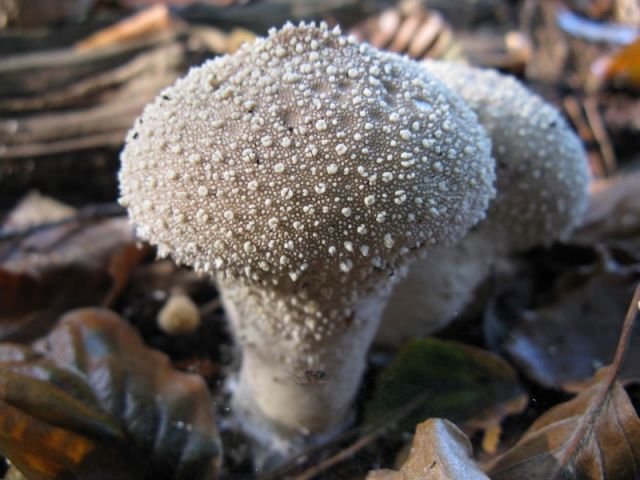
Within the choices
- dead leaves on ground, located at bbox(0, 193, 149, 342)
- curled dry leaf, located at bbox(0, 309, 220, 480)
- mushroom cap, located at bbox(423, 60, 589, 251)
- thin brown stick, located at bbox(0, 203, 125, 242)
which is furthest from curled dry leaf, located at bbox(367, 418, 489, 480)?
thin brown stick, located at bbox(0, 203, 125, 242)

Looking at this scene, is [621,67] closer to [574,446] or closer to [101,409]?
[574,446]

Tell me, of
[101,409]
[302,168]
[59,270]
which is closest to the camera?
[302,168]

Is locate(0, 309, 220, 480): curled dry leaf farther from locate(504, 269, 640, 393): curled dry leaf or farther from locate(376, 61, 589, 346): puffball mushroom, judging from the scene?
locate(504, 269, 640, 393): curled dry leaf

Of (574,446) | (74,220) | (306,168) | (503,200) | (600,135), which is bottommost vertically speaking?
(600,135)

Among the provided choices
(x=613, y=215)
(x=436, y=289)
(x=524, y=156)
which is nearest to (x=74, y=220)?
(x=436, y=289)

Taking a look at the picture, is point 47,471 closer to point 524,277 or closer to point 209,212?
point 209,212

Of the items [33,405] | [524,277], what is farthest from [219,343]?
[524,277]
